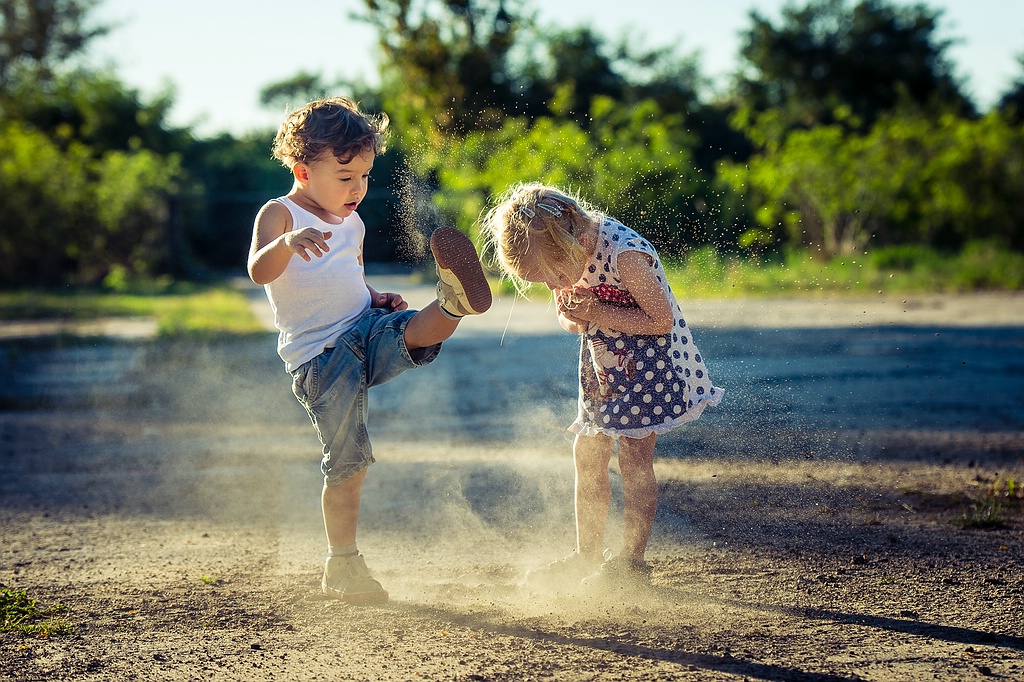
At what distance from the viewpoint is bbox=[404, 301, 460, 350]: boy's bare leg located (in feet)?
9.87

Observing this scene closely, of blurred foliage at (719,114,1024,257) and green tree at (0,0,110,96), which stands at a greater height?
green tree at (0,0,110,96)

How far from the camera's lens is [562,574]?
125 inches

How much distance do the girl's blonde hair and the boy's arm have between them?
1.67ft

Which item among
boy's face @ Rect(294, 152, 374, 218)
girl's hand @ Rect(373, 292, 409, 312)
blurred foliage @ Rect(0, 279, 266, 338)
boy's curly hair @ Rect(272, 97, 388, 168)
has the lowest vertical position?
blurred foliage @ Rect(0, 279, 266, 338)

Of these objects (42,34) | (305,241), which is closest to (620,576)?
(305,241)

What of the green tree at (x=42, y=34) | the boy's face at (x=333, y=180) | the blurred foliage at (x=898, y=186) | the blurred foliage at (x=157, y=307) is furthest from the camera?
the green tree at (x=42, y=34)

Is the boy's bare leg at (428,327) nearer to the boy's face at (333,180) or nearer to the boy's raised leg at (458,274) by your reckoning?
the boy's raised leg at (458,274)

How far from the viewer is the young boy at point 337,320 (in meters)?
3.08

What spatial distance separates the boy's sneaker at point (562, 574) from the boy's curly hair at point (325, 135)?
4.40 ft

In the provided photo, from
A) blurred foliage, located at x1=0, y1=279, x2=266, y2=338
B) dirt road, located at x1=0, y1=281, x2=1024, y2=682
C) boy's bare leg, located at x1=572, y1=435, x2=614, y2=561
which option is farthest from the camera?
blurred foliage, located at x1=0, y1=279, x2=266, y2=338

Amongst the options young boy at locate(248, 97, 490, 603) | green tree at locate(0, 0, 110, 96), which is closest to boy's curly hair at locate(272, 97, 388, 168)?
young boy at locate(248, 97, 490, 603)

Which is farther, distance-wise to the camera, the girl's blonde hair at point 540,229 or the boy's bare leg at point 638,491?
the boy's bare leg at point 638,491

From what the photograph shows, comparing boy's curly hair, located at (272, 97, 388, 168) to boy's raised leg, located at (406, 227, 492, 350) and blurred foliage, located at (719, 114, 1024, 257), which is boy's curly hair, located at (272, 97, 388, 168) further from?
blurred foliage, located at (719, 114, 1024, 257)

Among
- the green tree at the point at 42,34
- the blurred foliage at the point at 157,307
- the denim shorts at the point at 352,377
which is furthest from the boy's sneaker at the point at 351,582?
the green tree at the point at 42,34
